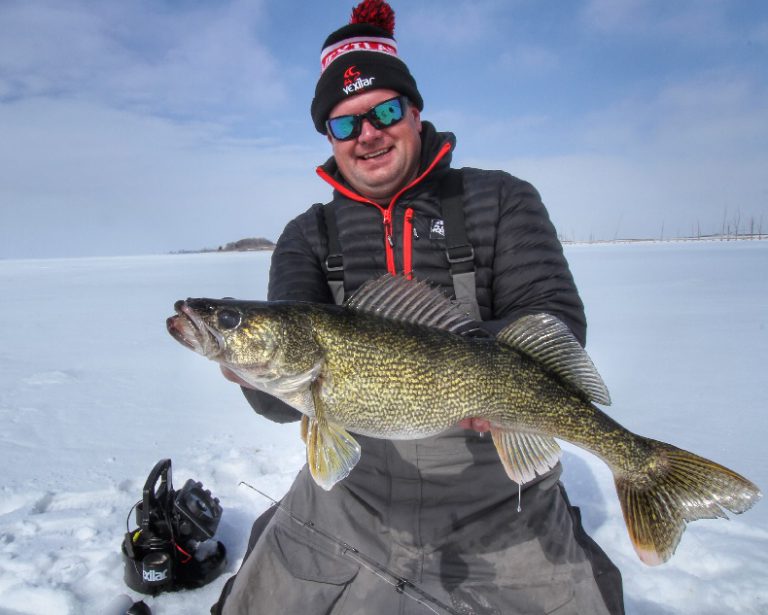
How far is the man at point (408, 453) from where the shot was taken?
254 centimetres

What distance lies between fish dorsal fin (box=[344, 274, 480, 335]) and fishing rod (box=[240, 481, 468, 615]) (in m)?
1.29

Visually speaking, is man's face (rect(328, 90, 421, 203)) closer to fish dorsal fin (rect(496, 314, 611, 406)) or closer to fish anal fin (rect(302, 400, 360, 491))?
fish dorsal fin (rect(496, 314, 611, 406))

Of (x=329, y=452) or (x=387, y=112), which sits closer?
(x=329, y=452)

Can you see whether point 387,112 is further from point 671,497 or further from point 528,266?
point 671,497

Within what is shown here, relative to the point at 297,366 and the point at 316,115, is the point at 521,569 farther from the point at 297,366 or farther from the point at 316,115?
the point at 316,115

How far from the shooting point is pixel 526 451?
7.45ft

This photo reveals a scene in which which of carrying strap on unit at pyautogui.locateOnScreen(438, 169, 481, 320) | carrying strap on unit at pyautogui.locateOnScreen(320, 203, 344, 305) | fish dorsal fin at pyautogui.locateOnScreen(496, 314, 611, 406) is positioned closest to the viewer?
fish dorsal fin at pyautogui.locateOnScreen(496, 314, 611, 406)

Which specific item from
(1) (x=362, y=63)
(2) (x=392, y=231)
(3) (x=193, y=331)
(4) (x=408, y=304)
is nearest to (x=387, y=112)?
(1) (x=362, y=63)

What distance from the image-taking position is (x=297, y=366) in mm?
2148

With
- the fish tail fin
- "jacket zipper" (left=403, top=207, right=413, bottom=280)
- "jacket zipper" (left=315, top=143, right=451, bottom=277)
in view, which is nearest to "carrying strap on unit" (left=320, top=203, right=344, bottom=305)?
"jacket zipper" (left=315, top=143, right=451, bottom=277)

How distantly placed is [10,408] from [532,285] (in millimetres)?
5186

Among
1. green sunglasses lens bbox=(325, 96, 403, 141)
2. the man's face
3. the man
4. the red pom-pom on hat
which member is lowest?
the man

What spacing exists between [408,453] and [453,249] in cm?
112

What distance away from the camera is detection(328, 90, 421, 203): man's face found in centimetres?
300
